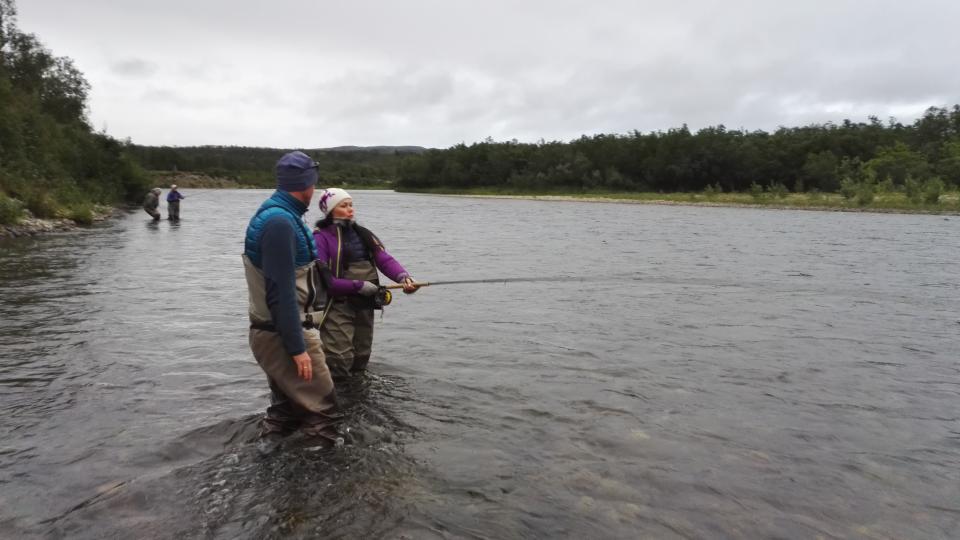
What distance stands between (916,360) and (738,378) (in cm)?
346

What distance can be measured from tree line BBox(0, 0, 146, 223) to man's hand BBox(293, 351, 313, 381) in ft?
84.8

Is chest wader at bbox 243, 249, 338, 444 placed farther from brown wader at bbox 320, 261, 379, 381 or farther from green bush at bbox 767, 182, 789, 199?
green bush at bbox 767, 182, 789, 199

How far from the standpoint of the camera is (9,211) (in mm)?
25484

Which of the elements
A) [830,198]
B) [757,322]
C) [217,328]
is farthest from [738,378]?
[830,198]

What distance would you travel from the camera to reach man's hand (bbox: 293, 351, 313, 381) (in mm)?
5207

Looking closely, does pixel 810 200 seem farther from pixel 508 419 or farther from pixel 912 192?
pixel 508 419

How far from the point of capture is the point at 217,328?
11.6 metres

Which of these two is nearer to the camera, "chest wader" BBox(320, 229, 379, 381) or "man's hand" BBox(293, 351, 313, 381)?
"man's hand" BBox(293, 351, 313, 381)

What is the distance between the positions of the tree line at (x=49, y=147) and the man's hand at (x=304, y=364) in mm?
25849

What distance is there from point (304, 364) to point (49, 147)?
151ft

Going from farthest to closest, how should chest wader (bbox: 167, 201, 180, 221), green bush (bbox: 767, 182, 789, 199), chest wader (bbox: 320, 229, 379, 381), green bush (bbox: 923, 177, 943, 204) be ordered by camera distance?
green bush (bbox: 767, 182, 789, 199) → green bush (bbox: 923, 177, 943, 204) → chest wader (bbox: 167, 201, 180, 221) → chest wader (bbox: 320, 229, 379, 381)

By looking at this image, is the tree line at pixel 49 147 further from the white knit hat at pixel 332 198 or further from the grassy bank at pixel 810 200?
the grassy bank at pixel 810 200

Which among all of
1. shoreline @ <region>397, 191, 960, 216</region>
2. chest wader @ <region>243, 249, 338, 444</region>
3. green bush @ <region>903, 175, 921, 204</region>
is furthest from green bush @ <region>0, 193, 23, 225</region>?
green bush @ <region>903, 175, 921, 204</region>

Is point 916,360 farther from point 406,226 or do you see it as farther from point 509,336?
point 406,226
